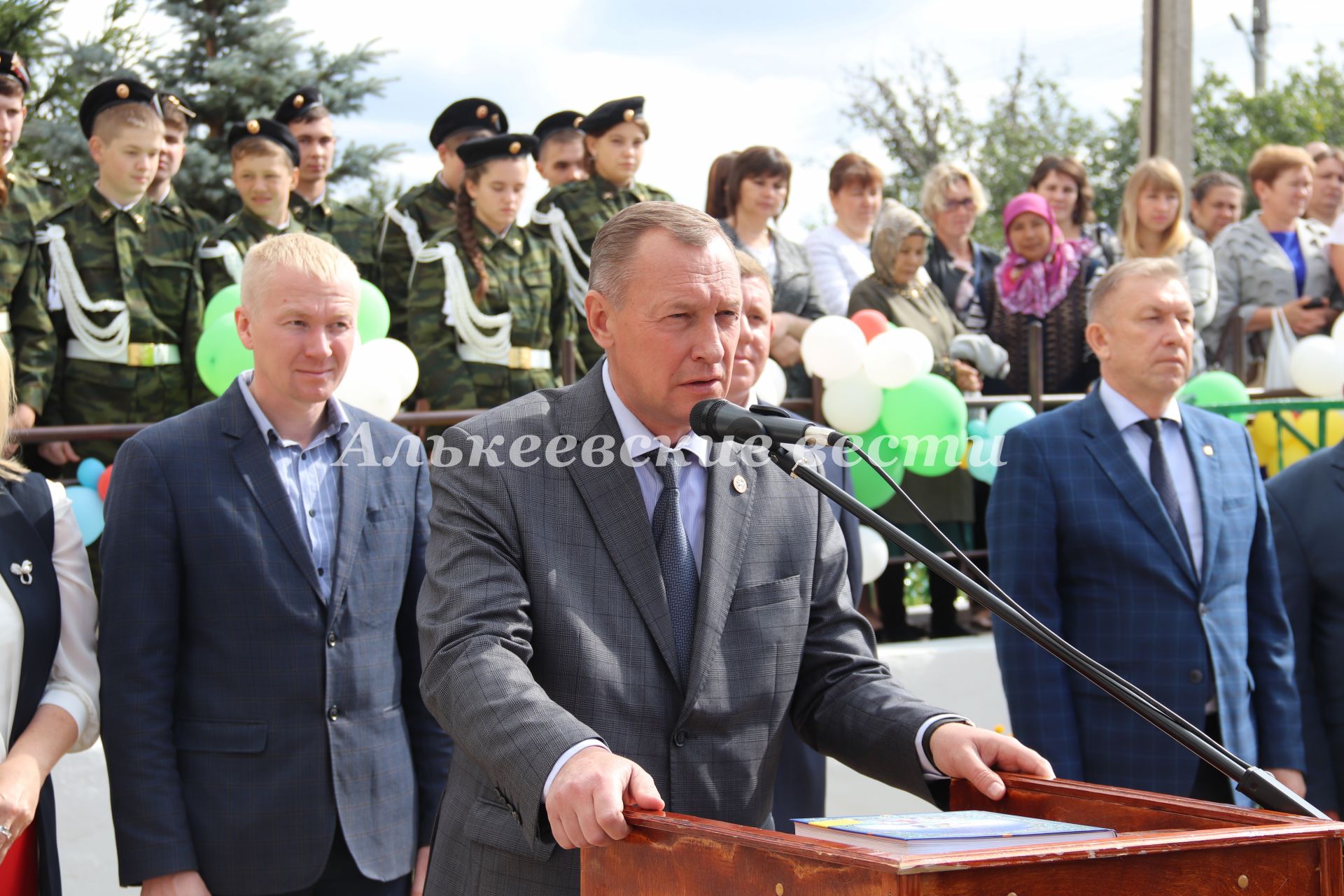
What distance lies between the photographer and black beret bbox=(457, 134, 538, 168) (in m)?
6.30

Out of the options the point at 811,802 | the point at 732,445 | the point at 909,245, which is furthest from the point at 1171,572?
the point at 909,245

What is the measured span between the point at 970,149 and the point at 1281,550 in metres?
28.6

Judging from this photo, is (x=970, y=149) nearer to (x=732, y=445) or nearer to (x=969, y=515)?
(x=969, y=515)

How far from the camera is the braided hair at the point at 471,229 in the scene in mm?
6164

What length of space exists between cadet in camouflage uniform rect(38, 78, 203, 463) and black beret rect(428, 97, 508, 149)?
161cm

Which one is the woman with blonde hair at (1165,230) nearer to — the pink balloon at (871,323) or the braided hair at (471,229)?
the pink balloon at (871,323)

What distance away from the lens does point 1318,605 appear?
13.5 ft

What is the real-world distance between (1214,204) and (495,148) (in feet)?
15.8

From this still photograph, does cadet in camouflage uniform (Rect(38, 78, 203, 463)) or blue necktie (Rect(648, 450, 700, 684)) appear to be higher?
cadet in camouflage uniform (Rect(38, 78, 203, 463))

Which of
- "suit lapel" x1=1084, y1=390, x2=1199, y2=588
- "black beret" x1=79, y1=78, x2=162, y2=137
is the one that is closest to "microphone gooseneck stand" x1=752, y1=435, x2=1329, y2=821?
"suit lapel" x1=1084, y1=390, x2=1199, y2=588

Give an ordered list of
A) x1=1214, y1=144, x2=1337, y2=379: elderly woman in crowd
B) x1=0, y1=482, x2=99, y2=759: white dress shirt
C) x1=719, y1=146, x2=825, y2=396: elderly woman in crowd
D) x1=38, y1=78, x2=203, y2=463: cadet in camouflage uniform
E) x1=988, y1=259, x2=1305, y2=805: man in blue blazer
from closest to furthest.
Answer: x1=0, y1=482, x2=99, y2=759: white dress shirt < x1=988, y1=259, x2=1305, y2=805: man in blue blazer < x1=38, y1=78, x2=203, y2=463: cadet in camouflage uniform < x1=719, y1=146, x2=825, y2=396: elderly woman in crowd < x1=1214, y1=144, x2=1337, y2=379: elderly woman in crowd

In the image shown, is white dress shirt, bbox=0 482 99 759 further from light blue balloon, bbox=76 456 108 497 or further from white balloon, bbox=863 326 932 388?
white balloon, bbox=863 326 932 388

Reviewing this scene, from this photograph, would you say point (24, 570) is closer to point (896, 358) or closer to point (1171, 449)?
point (1171, 449)

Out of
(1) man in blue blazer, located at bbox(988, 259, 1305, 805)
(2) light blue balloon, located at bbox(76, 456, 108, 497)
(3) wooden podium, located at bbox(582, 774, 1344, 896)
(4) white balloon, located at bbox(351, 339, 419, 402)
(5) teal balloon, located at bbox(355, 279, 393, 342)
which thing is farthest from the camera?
(5) teal balloon, located at bbox(355, 279, 393, 342)
